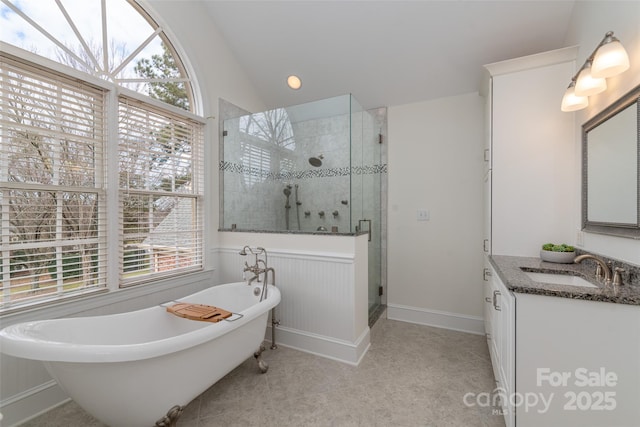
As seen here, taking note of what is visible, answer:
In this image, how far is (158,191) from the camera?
2285 millimetres

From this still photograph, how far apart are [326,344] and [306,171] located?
1.66 m

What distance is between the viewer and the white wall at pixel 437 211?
108 inches

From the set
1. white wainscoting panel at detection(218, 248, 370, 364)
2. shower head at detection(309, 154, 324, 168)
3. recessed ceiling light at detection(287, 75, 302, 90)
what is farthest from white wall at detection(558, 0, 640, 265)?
recessed ceiling light at detection(287, 75, 302, 90)

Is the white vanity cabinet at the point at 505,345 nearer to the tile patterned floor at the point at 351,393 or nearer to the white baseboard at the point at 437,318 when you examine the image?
the tile patterned floor at the point at 351,393

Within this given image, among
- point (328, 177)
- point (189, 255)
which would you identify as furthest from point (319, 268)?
point (189, 255)

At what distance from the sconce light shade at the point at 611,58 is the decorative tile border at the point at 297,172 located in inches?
64.0

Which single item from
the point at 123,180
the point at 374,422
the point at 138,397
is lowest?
the point at 374,422

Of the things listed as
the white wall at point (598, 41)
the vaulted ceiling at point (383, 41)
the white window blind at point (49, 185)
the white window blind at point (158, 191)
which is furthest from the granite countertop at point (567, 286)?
the white window blind at point (49, 185)

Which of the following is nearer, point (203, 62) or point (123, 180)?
point (123, 180)

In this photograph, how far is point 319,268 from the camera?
7.54 ft

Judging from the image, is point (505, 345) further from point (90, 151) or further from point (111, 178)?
point (90, 151)

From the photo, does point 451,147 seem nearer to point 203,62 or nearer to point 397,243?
point 397,243

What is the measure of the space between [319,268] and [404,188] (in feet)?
4.77

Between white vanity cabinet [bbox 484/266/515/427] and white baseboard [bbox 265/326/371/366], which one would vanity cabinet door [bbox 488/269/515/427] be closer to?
white vanity cabinet [bbox 484/266/515/427]
